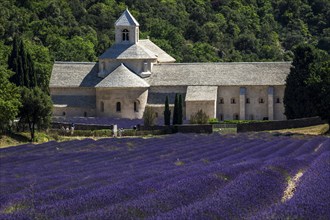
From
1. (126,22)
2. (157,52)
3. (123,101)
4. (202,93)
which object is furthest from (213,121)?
(157,52)

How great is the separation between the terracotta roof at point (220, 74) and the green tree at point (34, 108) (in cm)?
1964

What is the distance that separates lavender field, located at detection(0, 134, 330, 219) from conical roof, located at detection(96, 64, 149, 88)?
1301 inches

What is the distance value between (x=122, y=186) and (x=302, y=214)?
6.43 m

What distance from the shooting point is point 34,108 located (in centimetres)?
4953

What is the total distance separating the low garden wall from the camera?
5612 cm

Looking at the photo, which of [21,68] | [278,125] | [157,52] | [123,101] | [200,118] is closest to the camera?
[278,125]

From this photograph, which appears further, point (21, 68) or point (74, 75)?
point (74, 75)

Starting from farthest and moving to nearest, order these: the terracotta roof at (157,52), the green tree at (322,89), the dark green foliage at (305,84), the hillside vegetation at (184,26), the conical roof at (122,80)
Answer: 1. the hillside vegetation at (184,26)
2. the terracotta roof at (157,52)
3. the conical roof at (122,80)
4. the dark green foliage at (305,84)
5. the green tree at (322,89)

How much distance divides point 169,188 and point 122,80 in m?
50.7

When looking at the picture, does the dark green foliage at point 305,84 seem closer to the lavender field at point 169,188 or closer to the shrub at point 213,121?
the shrub at point 213,121

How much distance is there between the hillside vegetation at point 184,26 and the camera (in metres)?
103

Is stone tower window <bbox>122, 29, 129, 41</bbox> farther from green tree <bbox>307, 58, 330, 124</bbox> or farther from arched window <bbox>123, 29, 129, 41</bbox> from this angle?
green tree <bbox>307, 58, 330, 124</bbox>

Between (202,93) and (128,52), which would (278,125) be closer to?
(202,93)

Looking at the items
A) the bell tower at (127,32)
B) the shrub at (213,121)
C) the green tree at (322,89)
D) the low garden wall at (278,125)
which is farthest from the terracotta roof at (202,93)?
the green tree at (322,89)
